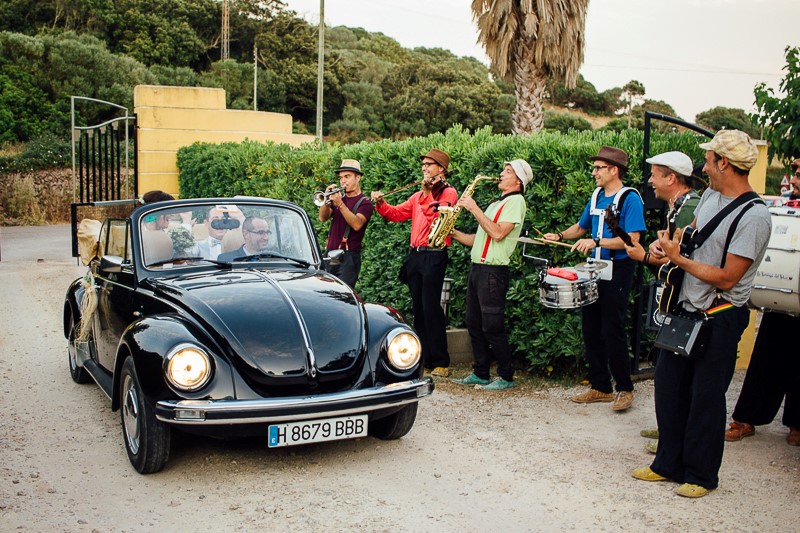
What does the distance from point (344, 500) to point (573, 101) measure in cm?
7073

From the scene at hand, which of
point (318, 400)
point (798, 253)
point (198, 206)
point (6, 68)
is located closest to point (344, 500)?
point (318, 400)

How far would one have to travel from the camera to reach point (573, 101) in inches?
2835

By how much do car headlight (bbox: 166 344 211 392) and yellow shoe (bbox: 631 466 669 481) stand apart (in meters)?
2.85

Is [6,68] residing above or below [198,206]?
above

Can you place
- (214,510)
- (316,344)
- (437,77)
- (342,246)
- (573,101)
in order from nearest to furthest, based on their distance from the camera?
(214,510) < (316,344) < (342,246) < (437,77) < (573,101)

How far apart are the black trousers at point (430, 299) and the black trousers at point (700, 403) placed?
10.5ft

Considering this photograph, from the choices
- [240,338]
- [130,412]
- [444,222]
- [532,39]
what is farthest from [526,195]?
[532,39]

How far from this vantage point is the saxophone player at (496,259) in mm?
7375

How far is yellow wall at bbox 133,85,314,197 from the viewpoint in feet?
72.9

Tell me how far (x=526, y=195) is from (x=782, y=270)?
2.87 meters

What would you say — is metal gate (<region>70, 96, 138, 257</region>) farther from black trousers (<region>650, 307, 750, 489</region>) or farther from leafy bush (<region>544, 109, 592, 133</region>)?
leafy bush (<region>544, 109, 592, 133</region>)

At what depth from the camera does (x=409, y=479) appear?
5.32 meters

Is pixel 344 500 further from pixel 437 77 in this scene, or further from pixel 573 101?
pixel 573 101

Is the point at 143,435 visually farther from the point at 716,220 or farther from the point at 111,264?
the point at 716,220
